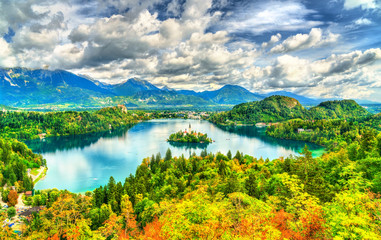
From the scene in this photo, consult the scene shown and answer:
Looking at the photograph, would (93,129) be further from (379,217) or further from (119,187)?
(379,217)

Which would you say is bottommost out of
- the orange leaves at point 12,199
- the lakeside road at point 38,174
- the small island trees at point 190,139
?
the lakeside road at point 38,174

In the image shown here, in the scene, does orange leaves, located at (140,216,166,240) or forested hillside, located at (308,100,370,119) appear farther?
forested hillside, located at (308,100,370,119)

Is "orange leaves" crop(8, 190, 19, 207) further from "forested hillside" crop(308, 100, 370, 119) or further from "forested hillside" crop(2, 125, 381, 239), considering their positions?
"forested hillside" crop(308, 100, 370, 119)

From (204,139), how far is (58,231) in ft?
235

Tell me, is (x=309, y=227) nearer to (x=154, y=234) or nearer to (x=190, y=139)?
(x=154, y=234)

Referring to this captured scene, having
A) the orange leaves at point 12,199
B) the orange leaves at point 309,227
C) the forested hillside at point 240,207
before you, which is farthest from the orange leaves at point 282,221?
the orange leaves at point 12,199

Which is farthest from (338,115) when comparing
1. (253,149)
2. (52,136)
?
(52,136)

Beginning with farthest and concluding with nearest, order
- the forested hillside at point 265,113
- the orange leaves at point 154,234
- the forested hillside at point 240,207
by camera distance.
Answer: the forested hillside at point 265,113 < the orange leaves at point 154,234 < the forested hillside at point 240,207

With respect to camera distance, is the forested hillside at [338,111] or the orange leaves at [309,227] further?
the forested hillside at [338,111]

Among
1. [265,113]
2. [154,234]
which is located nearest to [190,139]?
[154,234]

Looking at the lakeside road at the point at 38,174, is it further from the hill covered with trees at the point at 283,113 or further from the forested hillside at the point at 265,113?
the forested hillside at the point at 265,113

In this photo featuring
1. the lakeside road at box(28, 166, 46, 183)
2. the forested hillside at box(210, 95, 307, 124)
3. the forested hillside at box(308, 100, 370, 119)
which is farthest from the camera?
the forested hillside at box(210, 95, 307, 124)

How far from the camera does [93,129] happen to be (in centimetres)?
12144

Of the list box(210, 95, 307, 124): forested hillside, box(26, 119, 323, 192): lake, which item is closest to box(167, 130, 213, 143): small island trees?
box(26, 119, 323, 192): lake
